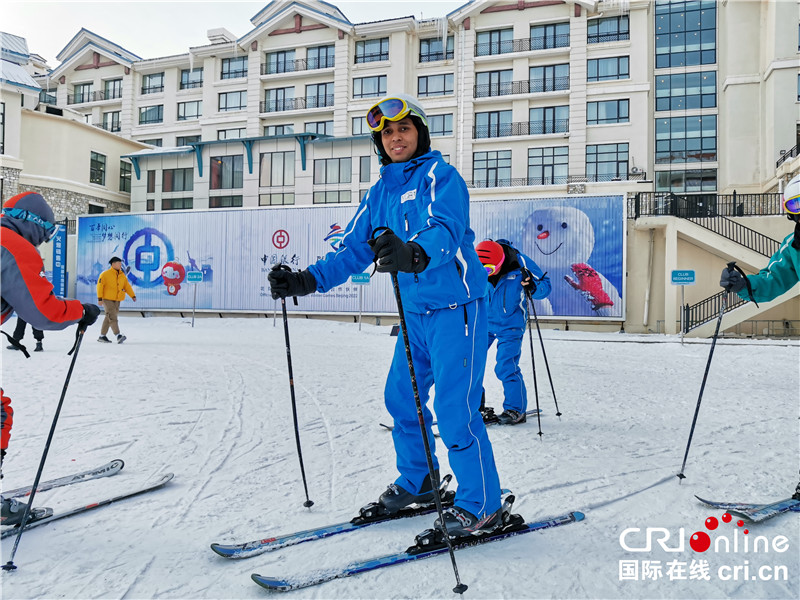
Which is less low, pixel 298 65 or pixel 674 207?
pixel 298 65

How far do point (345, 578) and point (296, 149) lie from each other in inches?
1126

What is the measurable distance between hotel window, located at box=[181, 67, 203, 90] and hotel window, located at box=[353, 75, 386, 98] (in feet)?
37.6

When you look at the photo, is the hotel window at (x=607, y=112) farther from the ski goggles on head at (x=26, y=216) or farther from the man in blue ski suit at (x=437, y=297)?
the ski goggles on head at (x=26, y=216)

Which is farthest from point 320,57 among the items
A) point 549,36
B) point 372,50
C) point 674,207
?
point 674,207

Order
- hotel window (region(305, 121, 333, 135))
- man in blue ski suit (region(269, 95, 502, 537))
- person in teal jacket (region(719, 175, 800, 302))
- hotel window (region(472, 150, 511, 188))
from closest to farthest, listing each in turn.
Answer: man in blue ski suit (region(269, 95, 502, 537))
person in teal jacket (region(719, 175, 800, 302))
hotel window (region(472, 150, 511, 188))
hotel window (region(305, 121, 333, 135))

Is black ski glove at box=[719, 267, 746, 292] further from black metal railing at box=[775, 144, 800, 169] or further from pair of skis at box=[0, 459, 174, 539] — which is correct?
black metal railing at box=[775, 144, 800, 169]

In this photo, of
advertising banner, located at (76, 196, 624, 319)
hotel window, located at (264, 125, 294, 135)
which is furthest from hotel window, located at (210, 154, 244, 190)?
advertising banner, located at (76, 196, 624, 319)

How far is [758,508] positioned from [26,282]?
11.5 ft

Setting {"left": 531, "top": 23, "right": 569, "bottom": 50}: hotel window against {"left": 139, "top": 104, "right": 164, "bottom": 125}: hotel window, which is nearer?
{"left": 531, "top": 23, "right": 569, "bottom": 50}: hotel window

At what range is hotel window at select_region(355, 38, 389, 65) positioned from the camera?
1233 inches

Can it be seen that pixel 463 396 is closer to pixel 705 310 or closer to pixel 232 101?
pixel 705 310

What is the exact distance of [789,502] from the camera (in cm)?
272

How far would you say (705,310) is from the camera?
1684 centimetres

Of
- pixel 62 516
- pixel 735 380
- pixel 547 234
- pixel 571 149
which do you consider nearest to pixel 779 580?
pixel 62 516
